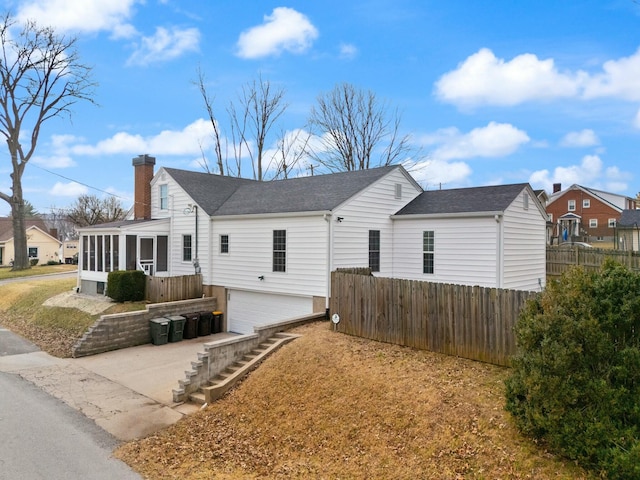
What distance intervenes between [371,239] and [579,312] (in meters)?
10.6

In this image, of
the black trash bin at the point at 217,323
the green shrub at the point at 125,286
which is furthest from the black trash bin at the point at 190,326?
the green shrub at the point at 125,286

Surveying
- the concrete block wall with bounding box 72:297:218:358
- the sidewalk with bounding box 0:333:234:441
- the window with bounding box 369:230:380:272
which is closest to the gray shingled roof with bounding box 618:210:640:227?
the window with bounding box 369:230:380:272

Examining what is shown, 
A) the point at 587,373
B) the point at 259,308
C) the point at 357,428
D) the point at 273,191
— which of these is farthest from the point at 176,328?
the point at 587,373

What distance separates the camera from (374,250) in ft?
53.9

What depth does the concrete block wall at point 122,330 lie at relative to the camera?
1477cm

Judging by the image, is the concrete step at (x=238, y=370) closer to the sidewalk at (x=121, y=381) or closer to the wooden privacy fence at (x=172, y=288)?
the sidewalk at (x=121, y=381)

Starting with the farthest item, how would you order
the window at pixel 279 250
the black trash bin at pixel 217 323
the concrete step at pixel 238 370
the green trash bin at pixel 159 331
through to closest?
the black trash bin at pixel 217 323 < the window at pixel 279 250 < the green trash bin at pixel 159 331 < the concrete step at pixel 238 370

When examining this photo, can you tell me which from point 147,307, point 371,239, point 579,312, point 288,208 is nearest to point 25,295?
point 147,307

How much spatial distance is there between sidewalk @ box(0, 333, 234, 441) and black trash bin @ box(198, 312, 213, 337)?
3.73ft

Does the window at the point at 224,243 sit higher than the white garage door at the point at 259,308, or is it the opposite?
the window at the point at 224,243

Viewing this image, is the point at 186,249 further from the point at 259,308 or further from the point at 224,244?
the point at 259,308

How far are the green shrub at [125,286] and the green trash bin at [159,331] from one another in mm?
2577

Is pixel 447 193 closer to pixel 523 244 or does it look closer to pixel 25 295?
pixel 523 244

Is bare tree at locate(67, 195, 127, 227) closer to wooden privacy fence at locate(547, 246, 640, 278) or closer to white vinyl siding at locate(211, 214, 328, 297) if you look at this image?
white vinyl siding at locate(211, 214, 328, 297)
